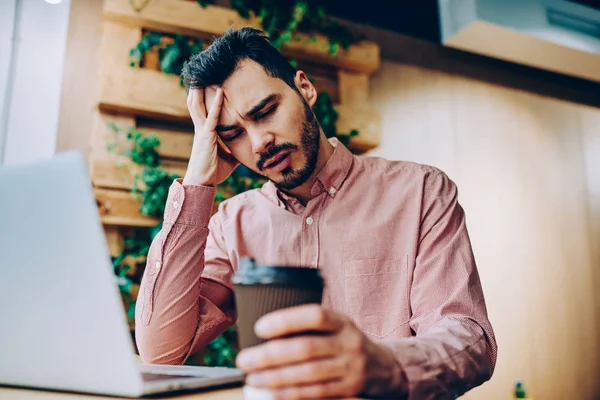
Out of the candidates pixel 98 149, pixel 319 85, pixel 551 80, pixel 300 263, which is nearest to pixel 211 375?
pixel 300 263

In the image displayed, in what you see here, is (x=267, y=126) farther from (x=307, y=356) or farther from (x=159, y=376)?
(x=307, y=356)

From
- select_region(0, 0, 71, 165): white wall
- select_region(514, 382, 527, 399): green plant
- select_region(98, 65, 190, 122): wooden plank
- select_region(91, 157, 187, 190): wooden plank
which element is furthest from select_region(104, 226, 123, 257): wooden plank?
select_region(514, 382, 527, 399): green plant

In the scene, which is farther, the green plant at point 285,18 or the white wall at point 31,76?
the green plant at point 285,18

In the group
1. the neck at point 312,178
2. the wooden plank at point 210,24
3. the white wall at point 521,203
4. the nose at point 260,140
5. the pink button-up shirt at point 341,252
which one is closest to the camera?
the pink button-up shirt at point 341,252

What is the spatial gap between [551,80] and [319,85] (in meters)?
2.17

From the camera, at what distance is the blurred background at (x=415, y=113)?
218cm

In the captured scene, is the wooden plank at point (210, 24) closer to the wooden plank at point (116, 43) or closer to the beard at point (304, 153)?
the wooden plank at point (116, 43)

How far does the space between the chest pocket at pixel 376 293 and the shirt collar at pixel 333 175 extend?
25cm

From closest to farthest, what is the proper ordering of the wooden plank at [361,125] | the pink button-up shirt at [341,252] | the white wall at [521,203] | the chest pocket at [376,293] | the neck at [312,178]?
the pink button-up shirt at [341,252] < the chest pocket at [376,293] < the neck at [312,178] < the wooden plank at [361,125] < the white wall at [521,203]

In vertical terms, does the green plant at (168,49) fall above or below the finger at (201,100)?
above

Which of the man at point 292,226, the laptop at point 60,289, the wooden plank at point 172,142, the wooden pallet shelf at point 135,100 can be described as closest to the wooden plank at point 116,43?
the wooden pallet shelf at point 135,100

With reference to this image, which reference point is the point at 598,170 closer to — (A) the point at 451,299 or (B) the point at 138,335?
(A) the point at 451,299

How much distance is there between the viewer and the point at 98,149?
84.2 inches

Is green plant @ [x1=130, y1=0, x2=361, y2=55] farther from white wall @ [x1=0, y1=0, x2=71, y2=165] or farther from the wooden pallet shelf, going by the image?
white wall @ [x1=0, y1=0, x2=71, y2=165]
